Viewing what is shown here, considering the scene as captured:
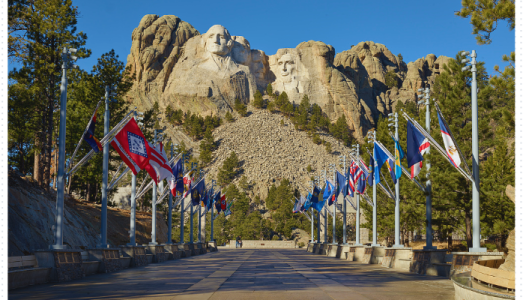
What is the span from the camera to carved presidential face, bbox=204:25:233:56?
586ft

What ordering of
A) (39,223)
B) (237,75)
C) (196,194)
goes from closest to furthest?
(39,223)
(196,194)
(237,75)

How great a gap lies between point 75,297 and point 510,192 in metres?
10.7

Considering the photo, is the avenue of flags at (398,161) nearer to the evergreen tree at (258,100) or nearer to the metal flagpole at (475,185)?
the metal flagpole at (475,185)

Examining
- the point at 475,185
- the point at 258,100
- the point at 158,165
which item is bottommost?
the point at 475,185

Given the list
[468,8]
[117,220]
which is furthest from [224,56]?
[468,8]

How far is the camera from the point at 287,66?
191m

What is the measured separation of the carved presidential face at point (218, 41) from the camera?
178500mm

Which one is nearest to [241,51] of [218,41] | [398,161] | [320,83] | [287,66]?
[218,41]

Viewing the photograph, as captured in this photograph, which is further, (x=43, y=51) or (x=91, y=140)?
(x=43, y=51)

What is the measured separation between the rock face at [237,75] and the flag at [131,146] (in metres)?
152

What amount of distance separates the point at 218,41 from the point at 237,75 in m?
14.1

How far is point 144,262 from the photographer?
2736cm

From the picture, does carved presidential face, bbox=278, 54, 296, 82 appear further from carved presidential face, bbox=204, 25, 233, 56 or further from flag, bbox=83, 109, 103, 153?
flag, bbox=83, 109, 103, 153

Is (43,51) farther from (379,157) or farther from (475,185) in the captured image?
(475,185)
